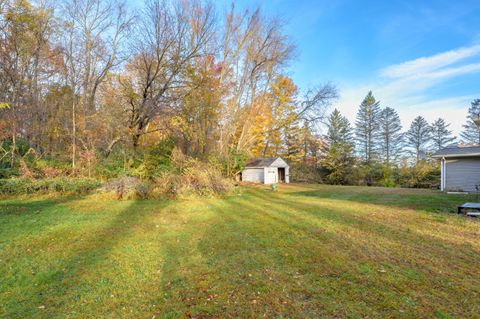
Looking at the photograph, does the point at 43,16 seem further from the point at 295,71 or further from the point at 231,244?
the point at 295,71

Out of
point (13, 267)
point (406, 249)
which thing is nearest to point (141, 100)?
point (13, 267)

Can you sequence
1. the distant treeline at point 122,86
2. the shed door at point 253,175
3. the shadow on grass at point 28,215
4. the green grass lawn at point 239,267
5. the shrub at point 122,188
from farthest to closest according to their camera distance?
the shed door at point 253,175 < the distant treeline at point 122,86 < the shrub at point 122,188 < the shadow on grass at point 28,215 < the green grass lawn at point 239,267

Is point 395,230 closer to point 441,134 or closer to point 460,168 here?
point 460,168

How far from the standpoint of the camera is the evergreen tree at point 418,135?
3177 centimetres

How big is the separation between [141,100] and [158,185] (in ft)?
17.7

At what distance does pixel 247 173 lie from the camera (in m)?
21.5

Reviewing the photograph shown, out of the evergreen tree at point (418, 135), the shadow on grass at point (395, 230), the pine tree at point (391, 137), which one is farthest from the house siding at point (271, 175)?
the evergreen tree at point (418, 135)

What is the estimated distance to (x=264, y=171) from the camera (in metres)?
20.3

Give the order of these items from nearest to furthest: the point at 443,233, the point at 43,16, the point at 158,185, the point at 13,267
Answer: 1. the point at 13,267
2. the point at 443,233
3. the point at 158,185
4. the point at 43,16

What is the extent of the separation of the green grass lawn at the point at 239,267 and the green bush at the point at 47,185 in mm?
3880

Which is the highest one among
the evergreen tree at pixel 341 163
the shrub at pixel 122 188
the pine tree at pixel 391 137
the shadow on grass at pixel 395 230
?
the pine tree at pixel 391 137

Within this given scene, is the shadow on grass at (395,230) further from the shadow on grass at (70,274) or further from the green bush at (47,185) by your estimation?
the green bush at (47,185)

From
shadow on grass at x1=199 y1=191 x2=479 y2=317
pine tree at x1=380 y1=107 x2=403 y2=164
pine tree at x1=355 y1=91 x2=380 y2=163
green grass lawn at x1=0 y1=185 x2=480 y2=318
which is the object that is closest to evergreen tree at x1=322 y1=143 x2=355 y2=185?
pine tree at x1=355 y1=91 x2=380 y2=163

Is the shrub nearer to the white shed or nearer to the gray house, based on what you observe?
the white shed
